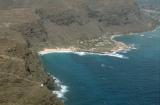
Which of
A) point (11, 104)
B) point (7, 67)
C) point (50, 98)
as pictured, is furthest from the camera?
point (7, 67)

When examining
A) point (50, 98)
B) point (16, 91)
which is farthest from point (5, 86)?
point (50, 98)

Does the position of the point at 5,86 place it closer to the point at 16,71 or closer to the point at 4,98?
the point at 4,98

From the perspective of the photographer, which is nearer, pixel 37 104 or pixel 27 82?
pixel 37 104

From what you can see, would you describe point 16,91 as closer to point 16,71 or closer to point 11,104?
point 11,104

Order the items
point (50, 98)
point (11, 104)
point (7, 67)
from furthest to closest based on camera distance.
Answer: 1. point (7, 67)
2. point (50, 98)
3. point (11, 104)

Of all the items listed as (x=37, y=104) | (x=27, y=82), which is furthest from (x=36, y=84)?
(x=37, y=104)

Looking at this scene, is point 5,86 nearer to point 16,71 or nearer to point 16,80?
point 16,80

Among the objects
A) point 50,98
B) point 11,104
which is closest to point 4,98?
point 11,104

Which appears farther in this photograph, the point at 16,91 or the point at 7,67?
the point at 7,67
